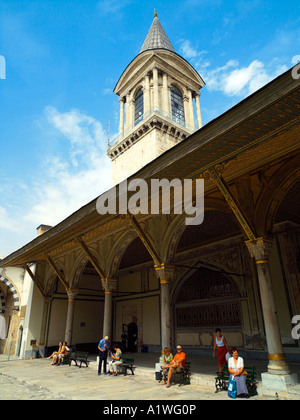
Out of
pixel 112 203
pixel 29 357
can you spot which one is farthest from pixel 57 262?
pixel 112 203

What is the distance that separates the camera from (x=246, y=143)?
5.11 meters

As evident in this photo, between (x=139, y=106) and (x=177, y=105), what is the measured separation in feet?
9.68

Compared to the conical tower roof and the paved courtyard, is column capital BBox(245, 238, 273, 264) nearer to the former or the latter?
the paved courtyard

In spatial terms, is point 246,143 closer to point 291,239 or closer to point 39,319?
point 291,239

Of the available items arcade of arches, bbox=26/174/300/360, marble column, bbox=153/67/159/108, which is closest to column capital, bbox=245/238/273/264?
arcade of arches, bbox=26/174/300/360

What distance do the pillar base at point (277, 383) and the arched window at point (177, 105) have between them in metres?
19.2

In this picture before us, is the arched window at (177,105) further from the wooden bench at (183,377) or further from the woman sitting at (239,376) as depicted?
the woman sitting at (239,376)

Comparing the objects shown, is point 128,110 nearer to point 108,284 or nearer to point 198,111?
point 198,111

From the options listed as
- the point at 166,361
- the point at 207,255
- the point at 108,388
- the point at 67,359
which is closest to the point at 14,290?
the point at 67,359

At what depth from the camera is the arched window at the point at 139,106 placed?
72.7 ft

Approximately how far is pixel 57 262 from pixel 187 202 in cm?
798

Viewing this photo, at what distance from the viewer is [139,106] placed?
22625 mm

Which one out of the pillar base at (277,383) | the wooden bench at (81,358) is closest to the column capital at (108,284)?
the wooden bench at (81,358)

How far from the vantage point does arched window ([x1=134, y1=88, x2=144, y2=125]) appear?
72.7ft
